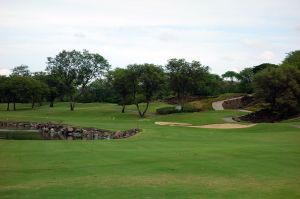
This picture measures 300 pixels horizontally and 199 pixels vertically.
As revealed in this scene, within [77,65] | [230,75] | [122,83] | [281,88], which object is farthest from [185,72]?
[230,75]

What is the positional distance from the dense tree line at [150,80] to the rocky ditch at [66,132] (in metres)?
19.1

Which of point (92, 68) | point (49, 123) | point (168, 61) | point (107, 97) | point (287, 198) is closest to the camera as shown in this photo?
point (287, 198)

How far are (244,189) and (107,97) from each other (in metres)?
117

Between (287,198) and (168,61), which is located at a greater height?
(168,61)

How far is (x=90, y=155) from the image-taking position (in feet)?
70.7

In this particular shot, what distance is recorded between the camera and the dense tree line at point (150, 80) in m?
60.0

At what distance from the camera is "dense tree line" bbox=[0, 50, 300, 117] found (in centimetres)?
5997

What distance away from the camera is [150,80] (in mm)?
69875

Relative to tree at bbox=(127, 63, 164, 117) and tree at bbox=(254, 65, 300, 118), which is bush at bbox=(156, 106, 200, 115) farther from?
tree at bbox=(254, 65, 300, 118)

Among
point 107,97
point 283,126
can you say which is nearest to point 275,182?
point 283,126

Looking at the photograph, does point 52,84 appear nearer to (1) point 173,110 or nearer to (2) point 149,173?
(1) point 173,110

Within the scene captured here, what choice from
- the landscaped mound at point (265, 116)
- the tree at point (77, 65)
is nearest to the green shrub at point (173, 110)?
the landscaped mound at point (265, 116)

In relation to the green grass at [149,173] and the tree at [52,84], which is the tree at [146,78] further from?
the green grass at [149,173]

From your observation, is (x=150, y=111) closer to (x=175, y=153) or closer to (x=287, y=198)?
(x=175, y=153)
